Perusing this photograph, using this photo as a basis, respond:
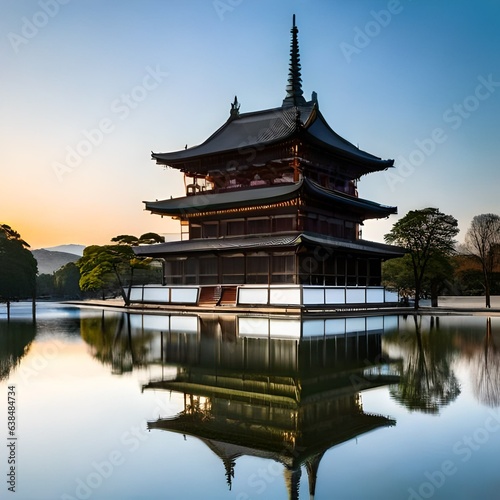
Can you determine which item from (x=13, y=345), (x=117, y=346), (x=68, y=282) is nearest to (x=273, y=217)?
(x=117, y=346)

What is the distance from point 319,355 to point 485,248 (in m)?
48.4

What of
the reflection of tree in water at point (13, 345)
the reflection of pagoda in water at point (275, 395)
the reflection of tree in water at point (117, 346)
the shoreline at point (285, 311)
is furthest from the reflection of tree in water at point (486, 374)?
the shoreline at point (285, 311)

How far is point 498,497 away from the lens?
6715mm

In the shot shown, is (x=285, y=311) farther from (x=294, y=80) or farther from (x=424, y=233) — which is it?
(x=294, y=80)

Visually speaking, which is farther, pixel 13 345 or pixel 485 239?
pixel 485 239

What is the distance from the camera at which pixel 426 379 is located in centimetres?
1418

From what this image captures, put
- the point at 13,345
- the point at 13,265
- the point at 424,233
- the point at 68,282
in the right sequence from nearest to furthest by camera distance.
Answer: the point at 13,345 < the point at 424,233 < the point at 13,265 < the point at 68,282

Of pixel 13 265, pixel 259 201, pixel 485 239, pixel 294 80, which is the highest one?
pixel 294 80

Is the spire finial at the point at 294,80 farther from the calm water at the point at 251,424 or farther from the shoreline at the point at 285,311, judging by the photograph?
the calm water at the point at 251,424

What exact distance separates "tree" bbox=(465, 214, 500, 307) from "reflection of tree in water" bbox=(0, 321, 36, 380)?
46926mm

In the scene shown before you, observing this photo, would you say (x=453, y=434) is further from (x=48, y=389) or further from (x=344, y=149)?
(x=344, y=149)

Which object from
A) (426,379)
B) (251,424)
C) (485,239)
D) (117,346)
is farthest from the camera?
(485,239)

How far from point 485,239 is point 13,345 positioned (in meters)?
53.1

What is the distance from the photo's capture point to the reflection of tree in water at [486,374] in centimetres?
1200
